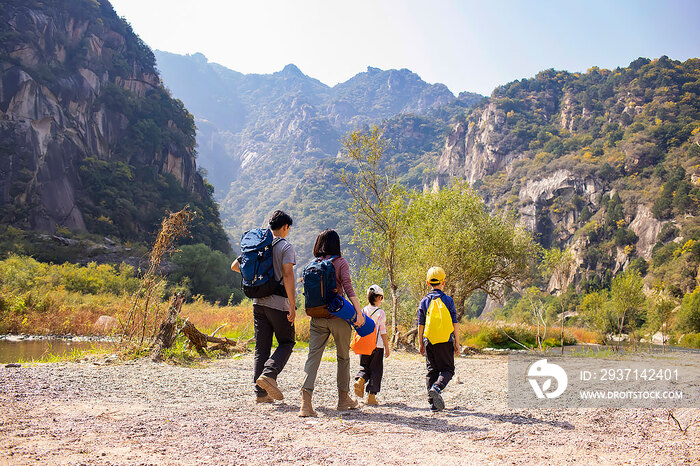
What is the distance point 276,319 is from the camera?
5.18 m

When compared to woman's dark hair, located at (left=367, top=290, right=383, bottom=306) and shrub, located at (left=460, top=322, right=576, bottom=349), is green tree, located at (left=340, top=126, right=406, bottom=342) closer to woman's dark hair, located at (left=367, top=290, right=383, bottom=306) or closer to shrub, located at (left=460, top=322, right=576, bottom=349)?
woman's dark hair, located at (left=367, top=290, right=383, bottom=306)

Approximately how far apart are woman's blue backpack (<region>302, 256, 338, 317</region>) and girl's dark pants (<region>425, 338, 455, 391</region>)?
1627 mm

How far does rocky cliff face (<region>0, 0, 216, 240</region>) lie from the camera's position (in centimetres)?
4412

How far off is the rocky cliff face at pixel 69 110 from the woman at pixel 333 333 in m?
47.3

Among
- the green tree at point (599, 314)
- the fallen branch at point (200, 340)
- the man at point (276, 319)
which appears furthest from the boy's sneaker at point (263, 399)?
the green tree at point (599, 314)

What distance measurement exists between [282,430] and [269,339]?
1.55m

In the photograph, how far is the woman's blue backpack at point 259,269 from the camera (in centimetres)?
509

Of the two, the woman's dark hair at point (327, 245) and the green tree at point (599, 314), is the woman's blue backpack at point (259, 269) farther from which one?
the green tree at point (599, 314)

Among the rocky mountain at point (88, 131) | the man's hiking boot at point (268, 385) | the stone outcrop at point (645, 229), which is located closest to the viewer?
the man's hiking boot at point (268, 385)

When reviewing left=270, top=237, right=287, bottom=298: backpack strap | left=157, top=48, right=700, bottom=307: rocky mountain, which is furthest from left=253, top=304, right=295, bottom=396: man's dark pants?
left=157, top=48, right=700, bottom=307: rocky mountain

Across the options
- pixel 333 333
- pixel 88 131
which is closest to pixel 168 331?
pixel 333 333

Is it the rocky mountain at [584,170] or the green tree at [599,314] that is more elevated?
the rocky mountain at [584,170]

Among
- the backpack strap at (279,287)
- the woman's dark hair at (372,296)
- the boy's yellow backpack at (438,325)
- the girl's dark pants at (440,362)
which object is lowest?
the girl's dark pants at (440,362)

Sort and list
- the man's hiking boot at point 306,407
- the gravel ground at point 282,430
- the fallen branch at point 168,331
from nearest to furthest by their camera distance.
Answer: the gravel ground at point 282,430 → the man's hiking boot at point 306,407 → the fallen branch at point 168,331
